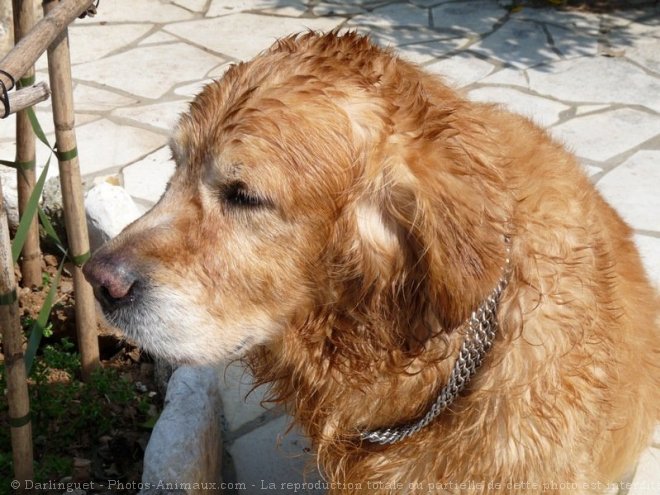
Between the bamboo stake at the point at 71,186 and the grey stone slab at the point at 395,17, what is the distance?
5527 millimetres

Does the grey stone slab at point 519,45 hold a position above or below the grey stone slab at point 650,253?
above

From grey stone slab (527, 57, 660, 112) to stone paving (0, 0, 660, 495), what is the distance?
16mm

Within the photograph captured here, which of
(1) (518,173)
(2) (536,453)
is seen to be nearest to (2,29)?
(1) (518,173)

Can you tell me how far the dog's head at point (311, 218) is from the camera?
235 centimetres

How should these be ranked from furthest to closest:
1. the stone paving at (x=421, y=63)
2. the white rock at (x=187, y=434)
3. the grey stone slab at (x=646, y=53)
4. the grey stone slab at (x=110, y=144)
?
1. the grey stone slab at (x=646, y=53)
2. the grey stone slab at (x=110, y=144)
3. the stone paving at (x=421, y=63)
4. the white rock at (x=187, y=434)

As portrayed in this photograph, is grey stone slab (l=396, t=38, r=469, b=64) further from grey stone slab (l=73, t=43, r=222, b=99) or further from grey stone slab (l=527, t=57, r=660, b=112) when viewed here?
grey stone slab (l=73, t=43, r=222, b=99)

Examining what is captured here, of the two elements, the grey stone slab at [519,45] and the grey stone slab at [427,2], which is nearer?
the grey stone slab at [519,45]

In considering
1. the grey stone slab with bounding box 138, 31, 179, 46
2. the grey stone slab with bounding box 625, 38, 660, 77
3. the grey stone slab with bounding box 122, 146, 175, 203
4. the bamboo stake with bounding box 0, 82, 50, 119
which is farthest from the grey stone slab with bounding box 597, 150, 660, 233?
the grey stone slab with bounding box 138, 31, 179, 46

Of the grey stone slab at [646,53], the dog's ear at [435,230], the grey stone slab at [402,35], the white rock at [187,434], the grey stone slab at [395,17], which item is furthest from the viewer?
the grey stone slab at [395,17]

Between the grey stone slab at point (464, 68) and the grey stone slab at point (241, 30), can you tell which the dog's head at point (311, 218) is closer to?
the grey stone slab at point (464, 68)

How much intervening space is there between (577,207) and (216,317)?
118 cm

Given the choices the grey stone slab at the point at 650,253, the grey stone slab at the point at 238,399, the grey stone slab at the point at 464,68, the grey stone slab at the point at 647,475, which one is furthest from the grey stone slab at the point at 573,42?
the grey stone slab at the point at 238,399

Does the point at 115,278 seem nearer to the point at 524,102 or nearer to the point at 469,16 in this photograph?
the point at 524,102

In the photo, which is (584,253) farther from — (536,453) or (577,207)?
(536,453)
